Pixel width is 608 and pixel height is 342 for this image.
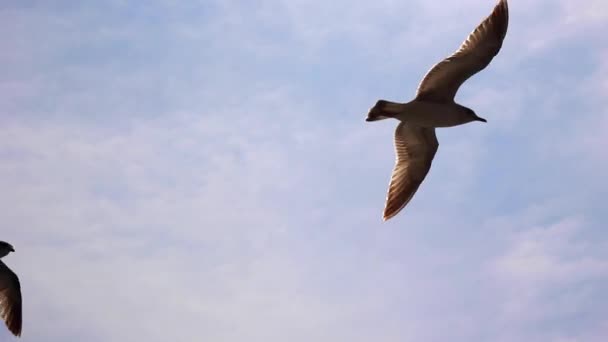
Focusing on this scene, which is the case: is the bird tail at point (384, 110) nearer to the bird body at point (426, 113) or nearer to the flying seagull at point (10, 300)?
the bird body at point (426, 113)

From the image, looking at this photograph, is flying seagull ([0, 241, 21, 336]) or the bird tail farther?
flying seagull ([0, 241, 21, 336])

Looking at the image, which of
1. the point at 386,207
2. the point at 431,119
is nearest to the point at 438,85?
the point at 431,119

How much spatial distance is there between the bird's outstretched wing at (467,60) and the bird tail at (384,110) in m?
0.59

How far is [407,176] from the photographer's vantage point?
73.8 ft

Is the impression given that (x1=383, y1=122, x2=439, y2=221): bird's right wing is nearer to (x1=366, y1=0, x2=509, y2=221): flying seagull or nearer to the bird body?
(x1=366, y1=0, x2=509, y2=221): flying seagull

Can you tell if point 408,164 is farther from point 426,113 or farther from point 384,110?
point 384,110

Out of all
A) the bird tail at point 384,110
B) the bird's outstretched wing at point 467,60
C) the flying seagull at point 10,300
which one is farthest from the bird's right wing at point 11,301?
the bird's outstretched wing at point 467,60

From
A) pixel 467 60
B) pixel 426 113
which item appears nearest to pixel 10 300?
pixel 426 113

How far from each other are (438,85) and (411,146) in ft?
8.73

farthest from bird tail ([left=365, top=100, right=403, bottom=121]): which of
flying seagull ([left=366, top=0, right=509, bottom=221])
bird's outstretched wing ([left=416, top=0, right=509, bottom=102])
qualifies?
bird's outstretched wing ([left=416, top=0, right=509, bottom=102])

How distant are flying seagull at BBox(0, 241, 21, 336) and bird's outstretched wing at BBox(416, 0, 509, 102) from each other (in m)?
14.2

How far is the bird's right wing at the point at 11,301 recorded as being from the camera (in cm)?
2648

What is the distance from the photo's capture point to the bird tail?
19.3 metres

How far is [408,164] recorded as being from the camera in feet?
73.2
